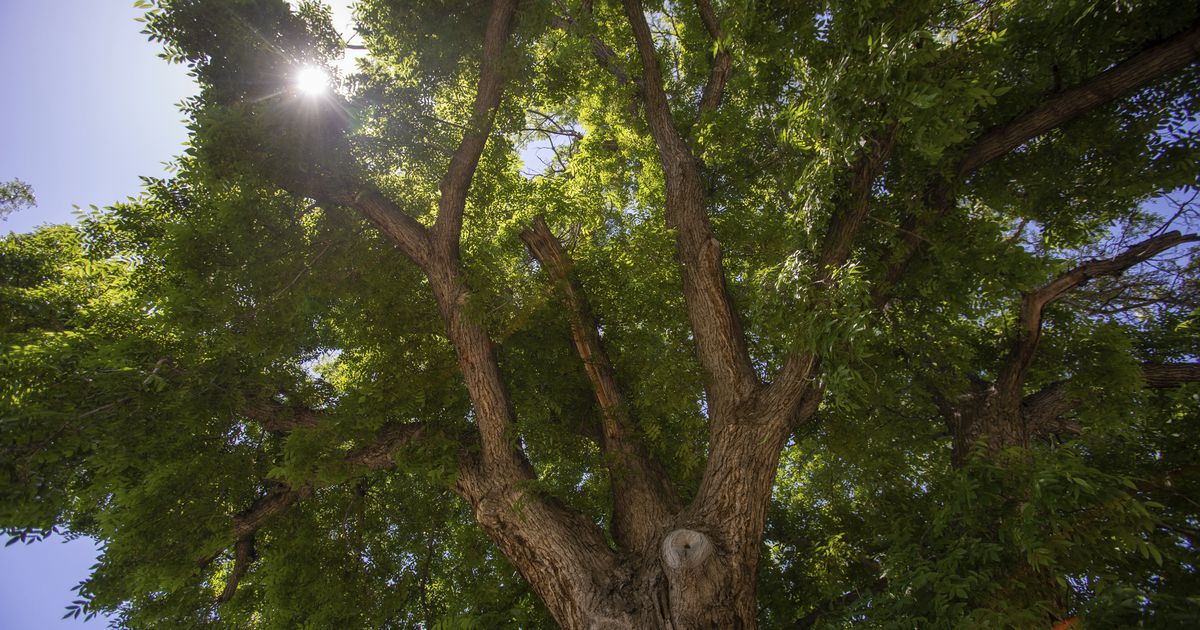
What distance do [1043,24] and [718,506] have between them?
16.5ft

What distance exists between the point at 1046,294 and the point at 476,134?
6.18m

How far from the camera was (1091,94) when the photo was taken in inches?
159

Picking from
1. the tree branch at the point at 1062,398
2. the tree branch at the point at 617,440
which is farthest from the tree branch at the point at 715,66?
the tree branch at the point at 1062,398

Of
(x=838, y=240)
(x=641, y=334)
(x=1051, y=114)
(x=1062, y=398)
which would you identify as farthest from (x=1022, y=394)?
(x=641, y=334)

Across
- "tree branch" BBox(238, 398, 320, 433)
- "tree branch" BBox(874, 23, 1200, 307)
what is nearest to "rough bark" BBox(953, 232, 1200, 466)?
Result: "tree branch" BBox(874, 23, 1200, 307)

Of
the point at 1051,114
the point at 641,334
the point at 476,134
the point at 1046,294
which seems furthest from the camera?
the point at 641,334

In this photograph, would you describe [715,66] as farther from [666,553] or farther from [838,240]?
[666,553]

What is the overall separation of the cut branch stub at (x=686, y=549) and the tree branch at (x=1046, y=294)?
4.12 meters

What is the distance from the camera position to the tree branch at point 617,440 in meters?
5.09

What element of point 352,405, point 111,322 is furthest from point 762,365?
point 111,322

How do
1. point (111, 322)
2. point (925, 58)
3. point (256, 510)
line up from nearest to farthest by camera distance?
point (925, 58)
point (111, 322)
point (256, 510)

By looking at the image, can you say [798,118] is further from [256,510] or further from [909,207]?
[256,510]

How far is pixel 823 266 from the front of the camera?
4.14 meters

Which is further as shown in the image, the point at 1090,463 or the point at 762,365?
the point at 762,365
